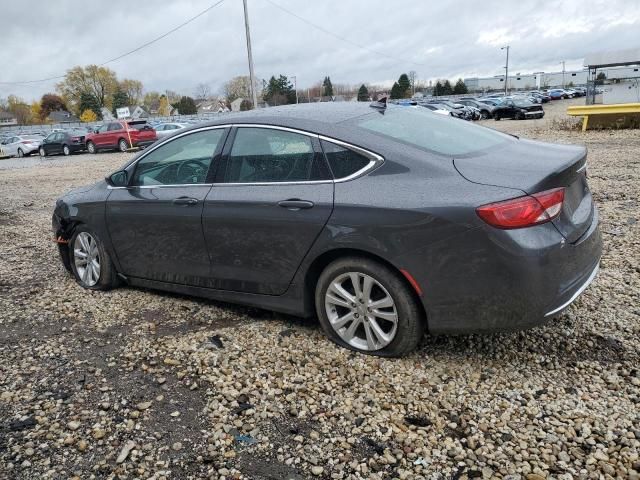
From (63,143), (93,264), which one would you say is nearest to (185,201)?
(93,264)

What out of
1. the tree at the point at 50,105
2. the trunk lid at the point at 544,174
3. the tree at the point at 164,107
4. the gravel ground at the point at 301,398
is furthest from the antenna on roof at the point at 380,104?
the tree at the point at 50,105

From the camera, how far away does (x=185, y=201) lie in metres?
3.95

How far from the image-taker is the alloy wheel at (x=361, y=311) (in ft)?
A: 10.5

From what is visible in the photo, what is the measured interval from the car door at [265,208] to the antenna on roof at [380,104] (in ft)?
2.53

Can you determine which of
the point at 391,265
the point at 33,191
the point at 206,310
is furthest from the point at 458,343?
the point at 33,191

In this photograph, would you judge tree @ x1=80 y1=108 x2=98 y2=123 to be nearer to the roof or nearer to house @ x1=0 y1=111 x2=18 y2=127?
house @ x1=0 y1=111 x2=18 y2=127

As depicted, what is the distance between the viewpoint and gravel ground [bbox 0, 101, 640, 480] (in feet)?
8.12

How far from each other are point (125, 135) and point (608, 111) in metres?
22.1

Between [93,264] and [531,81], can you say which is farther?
[531,81]

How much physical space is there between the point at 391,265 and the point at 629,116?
17.7 meters

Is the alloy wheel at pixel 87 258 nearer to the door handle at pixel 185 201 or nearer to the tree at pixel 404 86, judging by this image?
the door handle at pixel 185 201

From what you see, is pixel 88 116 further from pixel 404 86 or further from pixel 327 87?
pixel 404 86

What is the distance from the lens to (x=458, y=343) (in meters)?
3.47

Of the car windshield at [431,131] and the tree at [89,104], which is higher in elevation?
the tree at [89,104]
